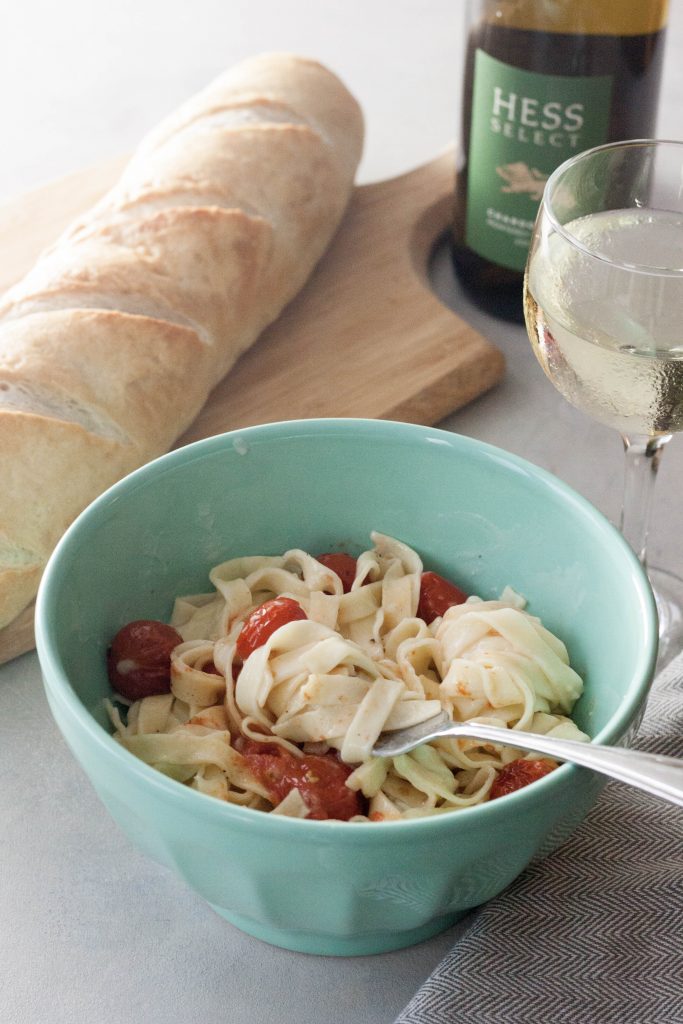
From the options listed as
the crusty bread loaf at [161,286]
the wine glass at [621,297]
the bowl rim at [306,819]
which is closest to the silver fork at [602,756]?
the bowl rim at [306,819]

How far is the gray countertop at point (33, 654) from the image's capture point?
3.44 feet

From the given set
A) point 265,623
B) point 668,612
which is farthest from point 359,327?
point 265,623

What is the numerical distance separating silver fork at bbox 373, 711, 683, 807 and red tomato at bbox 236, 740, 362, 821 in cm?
A: 5

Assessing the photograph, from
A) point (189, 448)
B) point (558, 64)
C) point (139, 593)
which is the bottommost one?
point (139, 593)

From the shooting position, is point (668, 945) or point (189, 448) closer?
point (668, 945)

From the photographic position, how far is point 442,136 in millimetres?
2398

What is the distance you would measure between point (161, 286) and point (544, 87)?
1.85 ft

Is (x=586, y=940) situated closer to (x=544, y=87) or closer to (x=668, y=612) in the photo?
(x=668, y=612)

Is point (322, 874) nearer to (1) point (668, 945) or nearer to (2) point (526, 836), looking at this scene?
(2) point (526, 836)

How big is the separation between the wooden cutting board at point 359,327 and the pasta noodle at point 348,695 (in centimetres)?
52

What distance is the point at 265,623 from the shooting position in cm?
111

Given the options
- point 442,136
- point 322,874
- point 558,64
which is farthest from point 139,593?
point 442,136

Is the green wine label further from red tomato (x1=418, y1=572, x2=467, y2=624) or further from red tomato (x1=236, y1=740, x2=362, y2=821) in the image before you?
red tomato (x1=236, y1=740, x2=362, y2=821)

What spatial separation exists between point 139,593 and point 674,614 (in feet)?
2.10
